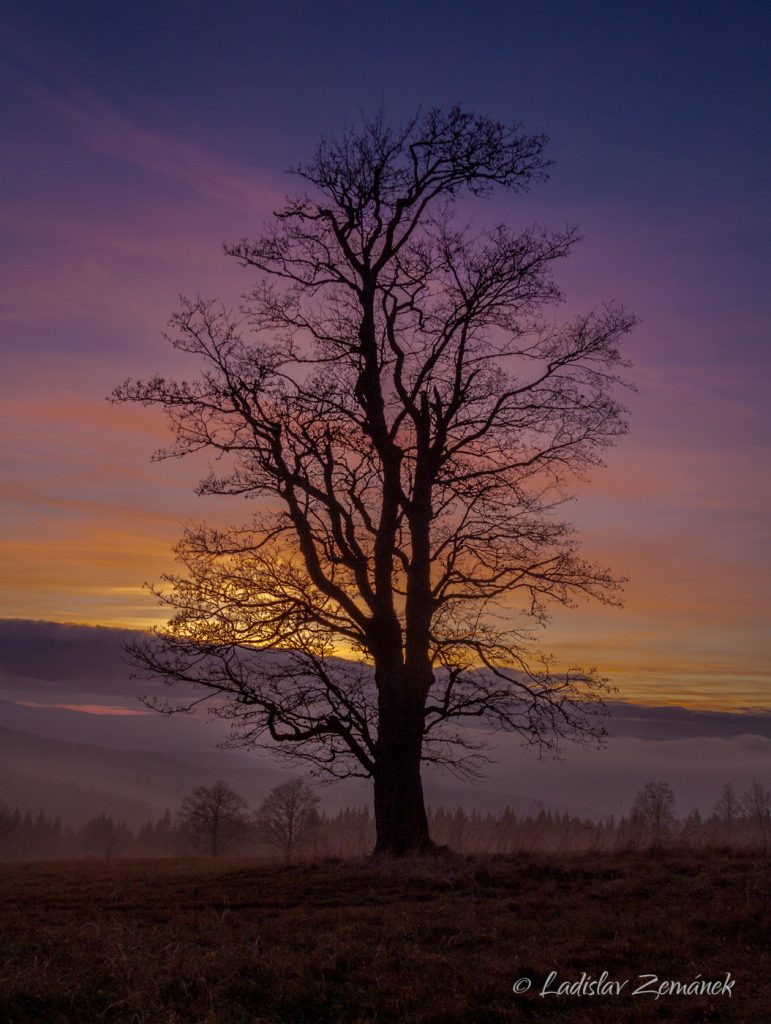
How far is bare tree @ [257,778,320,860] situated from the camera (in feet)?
164

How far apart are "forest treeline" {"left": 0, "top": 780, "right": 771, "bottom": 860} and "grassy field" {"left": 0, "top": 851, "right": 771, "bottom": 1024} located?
3318 mm

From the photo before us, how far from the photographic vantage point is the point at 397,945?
6969 millimetres

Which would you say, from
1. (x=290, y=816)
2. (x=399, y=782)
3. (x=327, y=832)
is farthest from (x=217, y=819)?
(x=399, y=782)

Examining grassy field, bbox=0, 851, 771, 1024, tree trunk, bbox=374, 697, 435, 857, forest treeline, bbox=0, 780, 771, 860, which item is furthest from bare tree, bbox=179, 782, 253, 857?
grassy field, bbox=0, 851, 771, 1024

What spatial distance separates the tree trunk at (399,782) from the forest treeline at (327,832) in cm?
82

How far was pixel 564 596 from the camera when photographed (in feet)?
49.2

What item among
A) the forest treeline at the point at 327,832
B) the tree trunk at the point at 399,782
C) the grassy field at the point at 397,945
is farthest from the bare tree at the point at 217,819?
the grassy field at the point at 397,945

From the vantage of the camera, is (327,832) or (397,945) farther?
(327,832)

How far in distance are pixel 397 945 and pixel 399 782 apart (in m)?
6.92

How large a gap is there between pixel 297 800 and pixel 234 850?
538 inches

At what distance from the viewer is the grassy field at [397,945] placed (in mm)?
5555

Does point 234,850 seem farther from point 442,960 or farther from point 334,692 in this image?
point 442,960

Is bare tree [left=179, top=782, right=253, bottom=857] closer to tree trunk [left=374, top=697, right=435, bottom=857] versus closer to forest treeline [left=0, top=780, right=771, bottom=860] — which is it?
forest treeline [left=0, top=780, right=771, bottom=860]

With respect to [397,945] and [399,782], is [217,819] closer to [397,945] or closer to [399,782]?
[399,782]
